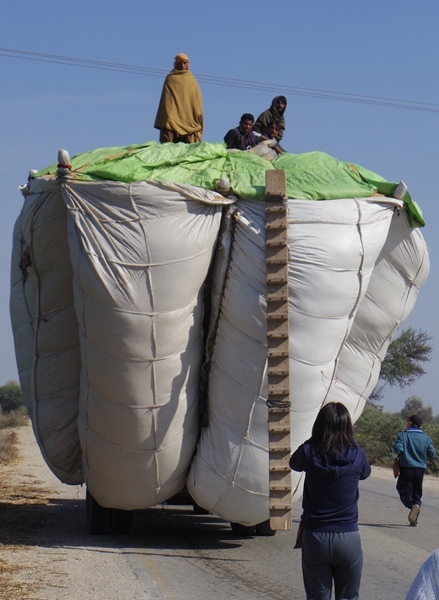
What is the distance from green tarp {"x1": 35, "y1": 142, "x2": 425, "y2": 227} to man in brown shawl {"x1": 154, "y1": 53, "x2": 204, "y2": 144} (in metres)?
1.62

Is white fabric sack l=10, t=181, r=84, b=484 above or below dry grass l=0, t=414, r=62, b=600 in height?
above

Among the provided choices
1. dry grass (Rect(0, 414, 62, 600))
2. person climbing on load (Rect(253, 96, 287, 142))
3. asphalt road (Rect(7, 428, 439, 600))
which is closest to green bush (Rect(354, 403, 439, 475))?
dry grass (Rect(0, 414, 62, 600))

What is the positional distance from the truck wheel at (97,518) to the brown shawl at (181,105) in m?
4.29

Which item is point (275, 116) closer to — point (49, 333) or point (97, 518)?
point (49, 333)

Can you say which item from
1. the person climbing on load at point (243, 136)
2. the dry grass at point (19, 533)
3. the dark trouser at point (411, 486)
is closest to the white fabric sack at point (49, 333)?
the dry grass at point (19, 533)

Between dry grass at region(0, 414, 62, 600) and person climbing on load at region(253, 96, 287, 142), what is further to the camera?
person climbing on load at region(253, 96, 287, 142)

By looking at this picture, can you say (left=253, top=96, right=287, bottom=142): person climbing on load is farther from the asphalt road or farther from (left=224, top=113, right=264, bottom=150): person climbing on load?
the asphalt road

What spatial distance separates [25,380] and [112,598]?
445 centimetres

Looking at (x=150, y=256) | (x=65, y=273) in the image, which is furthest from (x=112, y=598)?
(x=65, y=273)

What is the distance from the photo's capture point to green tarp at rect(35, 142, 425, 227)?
1006 cm

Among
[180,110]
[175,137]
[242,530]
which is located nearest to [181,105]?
[180,110]

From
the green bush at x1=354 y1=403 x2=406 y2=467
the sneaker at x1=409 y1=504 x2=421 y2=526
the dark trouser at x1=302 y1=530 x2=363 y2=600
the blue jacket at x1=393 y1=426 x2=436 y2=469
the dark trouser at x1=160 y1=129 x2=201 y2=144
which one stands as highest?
the dark trouser at x1=160 y1=129 x2=201 y2=144

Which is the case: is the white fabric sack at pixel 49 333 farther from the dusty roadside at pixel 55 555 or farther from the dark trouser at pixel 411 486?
the dark trouser at pixel 411 486

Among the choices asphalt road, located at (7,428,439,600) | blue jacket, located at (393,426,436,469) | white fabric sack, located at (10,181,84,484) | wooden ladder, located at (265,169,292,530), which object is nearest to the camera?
asphalt road, located at (7,428,439,600)
